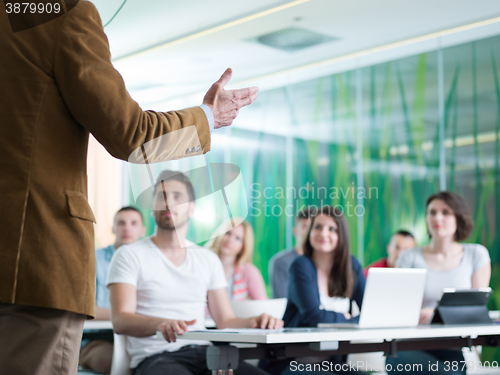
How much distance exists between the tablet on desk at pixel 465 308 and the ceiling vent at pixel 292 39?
10.9 ft

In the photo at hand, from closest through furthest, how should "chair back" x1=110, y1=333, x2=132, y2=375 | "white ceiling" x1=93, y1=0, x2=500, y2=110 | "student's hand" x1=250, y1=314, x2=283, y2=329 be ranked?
1. "student's hand" x1=250, y1=314, x2=283, y2=329
2. "chair back" x1=110, y1=333, x2=132, y2=375
3. "white ceiling" x1=93, y1=0, x2=500, y2=110

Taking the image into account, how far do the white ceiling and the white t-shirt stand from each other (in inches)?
77.7

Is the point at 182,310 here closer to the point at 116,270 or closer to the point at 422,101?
the point at 116,270

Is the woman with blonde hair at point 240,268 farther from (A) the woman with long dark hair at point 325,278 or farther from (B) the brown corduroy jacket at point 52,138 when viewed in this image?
Answer: (B) the brown corduroy jacket at point 52,138

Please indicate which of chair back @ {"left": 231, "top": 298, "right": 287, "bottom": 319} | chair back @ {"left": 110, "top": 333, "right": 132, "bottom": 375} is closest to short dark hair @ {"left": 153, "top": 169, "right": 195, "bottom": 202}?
chair back @ {"left": 110, "top": 333, "right": 132, "bottom": 375}

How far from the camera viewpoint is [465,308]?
2654 millimetres

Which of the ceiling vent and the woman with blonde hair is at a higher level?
the ceiling vent

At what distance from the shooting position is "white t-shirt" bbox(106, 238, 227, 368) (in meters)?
2.37

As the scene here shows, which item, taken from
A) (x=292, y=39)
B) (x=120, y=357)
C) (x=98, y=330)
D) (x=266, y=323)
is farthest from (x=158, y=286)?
(x=292, y=39)

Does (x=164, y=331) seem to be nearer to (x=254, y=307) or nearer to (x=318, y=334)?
(x=318, y=334)

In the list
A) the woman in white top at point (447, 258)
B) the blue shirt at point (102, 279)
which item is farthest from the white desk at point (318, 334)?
the blue shirt at point (102, 279)

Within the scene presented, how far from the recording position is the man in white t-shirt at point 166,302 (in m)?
2.24

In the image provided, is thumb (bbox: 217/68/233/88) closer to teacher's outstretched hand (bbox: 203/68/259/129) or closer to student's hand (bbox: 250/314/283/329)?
teacher's outstretched hand (bbox: 203/68/259/129)

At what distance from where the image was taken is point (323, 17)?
16.5 ft
